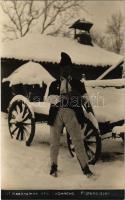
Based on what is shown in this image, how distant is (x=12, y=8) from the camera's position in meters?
1.93

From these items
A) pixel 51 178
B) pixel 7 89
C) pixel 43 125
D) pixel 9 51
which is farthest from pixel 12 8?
pixel 51 178

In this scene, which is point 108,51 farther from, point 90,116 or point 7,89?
point 7,89

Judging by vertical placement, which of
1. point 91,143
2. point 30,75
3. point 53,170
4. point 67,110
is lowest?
point 53,170

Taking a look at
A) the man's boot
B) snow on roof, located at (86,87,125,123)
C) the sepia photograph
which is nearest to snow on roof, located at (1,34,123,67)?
the sepia photograph

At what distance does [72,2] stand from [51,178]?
2.36 feet

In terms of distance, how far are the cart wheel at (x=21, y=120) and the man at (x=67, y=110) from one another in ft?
0.32

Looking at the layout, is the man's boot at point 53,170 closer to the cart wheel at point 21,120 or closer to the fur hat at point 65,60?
the cart wheel at point 21,120

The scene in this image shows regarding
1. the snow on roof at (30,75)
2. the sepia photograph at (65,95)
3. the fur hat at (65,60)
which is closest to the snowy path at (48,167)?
the sepia photograph at (65,95)

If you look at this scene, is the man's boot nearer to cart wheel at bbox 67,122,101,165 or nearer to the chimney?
cart wheel at bbox 67,122,101,165

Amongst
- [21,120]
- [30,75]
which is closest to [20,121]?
[21,120]

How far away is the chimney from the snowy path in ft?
1.27

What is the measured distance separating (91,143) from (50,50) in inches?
16.2

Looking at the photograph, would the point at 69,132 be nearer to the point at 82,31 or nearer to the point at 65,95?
the point at 65,95

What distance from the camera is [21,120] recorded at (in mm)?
2014
